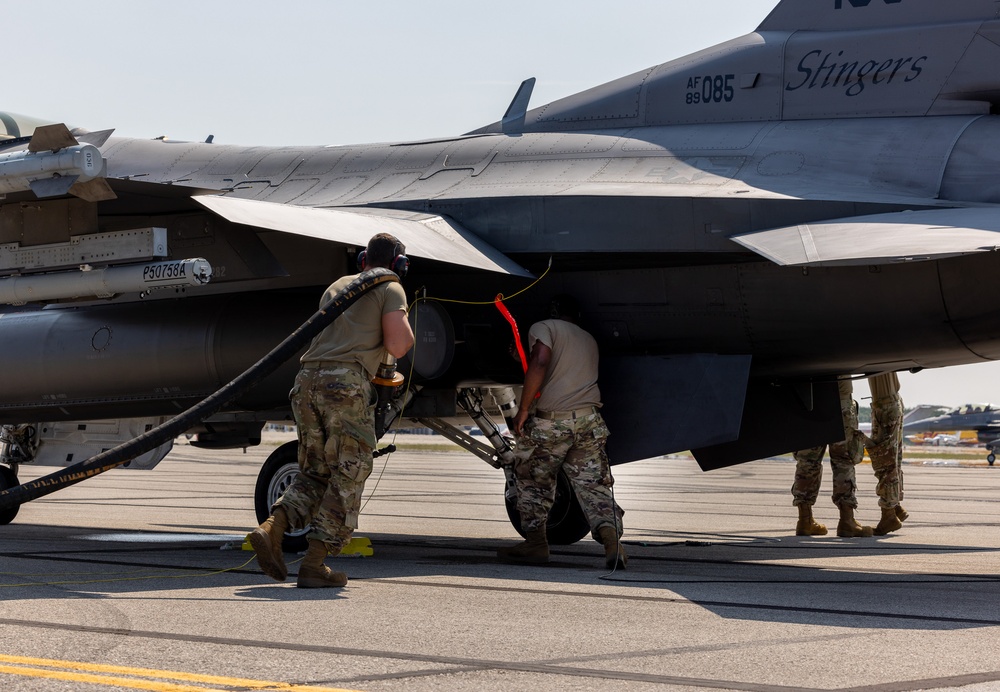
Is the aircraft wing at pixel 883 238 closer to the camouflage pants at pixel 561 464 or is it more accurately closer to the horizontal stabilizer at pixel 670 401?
the horizontal stabilizer at pixel 670 401

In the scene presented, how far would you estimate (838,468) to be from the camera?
12.8m

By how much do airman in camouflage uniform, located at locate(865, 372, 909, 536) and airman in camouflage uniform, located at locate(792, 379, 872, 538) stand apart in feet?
0.69

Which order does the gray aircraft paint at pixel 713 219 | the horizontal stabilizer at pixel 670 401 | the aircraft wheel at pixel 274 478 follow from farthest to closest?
the aircraft wheel at pixel 274 478
the horizontal stabilizer at pixel 670 401
the gray aircraft paint at pixel 713 219

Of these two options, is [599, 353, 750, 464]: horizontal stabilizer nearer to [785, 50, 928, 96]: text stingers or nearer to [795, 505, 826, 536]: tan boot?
[785, 50, 928, 96]: text stingers

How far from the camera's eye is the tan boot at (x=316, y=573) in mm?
7645

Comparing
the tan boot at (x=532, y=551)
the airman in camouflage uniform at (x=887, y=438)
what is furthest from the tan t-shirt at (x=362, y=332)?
the airman in camouflage uniform at (x=887, y=438)

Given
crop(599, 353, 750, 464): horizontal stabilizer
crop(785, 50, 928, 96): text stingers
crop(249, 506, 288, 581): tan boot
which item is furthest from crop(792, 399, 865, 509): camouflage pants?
crop(249, 506, 288, 581): tan boot

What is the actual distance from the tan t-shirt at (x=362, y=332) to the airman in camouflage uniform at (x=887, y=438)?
22.8 ft

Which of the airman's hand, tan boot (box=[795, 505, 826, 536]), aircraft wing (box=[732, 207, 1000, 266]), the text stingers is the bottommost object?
tan boot (box=[795, 505, 826, 536])

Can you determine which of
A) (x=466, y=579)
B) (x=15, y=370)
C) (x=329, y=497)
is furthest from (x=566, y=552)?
(x=15, y=370)

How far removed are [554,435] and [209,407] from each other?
266 centimetres

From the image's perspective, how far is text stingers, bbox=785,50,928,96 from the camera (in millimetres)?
10117

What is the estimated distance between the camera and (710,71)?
429 inches

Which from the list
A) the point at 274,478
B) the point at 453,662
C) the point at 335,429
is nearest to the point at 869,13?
the point at 335,429
